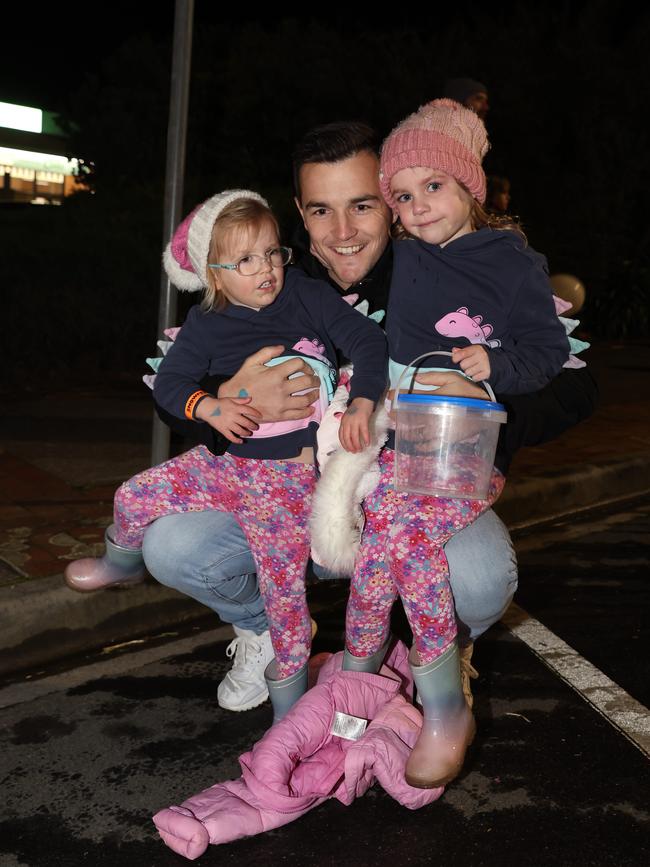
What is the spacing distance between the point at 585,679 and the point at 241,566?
1463 millimetres

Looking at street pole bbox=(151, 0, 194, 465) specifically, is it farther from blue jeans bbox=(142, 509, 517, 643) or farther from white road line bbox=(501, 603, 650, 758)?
white road line bbox=(501, 603, 650, 758)

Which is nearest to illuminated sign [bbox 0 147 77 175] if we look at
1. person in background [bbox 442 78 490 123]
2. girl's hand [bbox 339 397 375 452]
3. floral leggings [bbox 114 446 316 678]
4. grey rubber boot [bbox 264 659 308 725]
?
person in background [bbox 442 78 490 123]

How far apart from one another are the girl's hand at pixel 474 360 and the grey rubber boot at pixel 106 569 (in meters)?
1.47

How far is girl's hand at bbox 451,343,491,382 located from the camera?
2.77 m

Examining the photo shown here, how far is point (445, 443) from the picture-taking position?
9.00 feet

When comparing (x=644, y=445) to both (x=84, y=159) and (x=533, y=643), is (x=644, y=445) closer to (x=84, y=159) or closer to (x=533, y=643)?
(x=533, y=643)

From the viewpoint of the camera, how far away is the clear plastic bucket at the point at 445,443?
2.70m

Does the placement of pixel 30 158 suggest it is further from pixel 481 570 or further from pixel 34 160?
pixel 481 570

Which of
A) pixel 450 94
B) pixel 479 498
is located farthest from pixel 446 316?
pixel 450 94

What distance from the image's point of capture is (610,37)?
52.6ft

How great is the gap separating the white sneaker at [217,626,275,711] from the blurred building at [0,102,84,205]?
19.0 metres

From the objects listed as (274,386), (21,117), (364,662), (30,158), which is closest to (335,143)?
(274,386)

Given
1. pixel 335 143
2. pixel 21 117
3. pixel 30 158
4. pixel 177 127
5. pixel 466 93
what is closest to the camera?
→ pixel 335 143

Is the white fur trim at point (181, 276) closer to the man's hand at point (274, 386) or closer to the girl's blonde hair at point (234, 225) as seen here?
the girl's blonde hair at point (234, 225)
